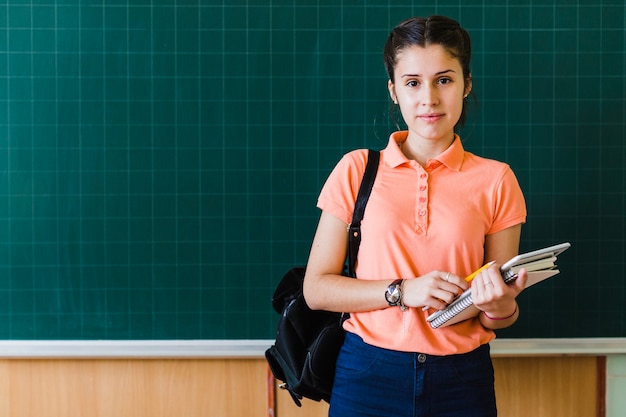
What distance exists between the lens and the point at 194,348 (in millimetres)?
1876

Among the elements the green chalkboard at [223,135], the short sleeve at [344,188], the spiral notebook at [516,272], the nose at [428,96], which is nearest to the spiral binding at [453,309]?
the spiral notebook at [516,272]

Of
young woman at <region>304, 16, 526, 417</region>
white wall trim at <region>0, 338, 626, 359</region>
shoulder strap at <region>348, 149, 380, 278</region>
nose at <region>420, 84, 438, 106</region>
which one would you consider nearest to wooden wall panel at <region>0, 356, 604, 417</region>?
white wall trim at <region>0, 338, 626, 359</region>

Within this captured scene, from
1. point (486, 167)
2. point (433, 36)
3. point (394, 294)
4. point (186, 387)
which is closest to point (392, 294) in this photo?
point (394, 294)

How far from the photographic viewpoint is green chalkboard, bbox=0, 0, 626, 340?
1.83 meters

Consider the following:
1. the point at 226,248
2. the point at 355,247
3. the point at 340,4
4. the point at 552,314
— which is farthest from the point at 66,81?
the point at 552,314

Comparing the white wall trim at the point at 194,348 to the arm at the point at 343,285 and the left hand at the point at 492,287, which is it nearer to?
the arm at the point at 343,285

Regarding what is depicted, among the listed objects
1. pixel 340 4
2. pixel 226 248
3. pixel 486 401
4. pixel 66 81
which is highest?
pixel 340 4

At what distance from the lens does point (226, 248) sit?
1868 millimetres

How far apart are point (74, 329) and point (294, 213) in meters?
0.72

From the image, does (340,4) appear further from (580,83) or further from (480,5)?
(580,83)

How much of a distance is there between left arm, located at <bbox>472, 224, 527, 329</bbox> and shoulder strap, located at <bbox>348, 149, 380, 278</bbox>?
261 millimetres

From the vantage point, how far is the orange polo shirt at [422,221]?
1258mm

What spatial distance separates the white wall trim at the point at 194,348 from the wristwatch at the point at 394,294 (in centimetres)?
75

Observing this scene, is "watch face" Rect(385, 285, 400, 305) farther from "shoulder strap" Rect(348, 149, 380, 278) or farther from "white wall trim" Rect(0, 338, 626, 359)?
"white wall trim" Rect(0, 338, 626, 359)
